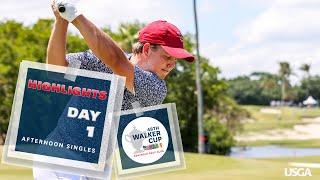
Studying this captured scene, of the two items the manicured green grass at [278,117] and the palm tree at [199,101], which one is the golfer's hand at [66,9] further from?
the manicured green grass at [278,117]

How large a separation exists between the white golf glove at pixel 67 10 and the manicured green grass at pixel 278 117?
123 m

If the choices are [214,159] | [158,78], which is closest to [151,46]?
[158,78]

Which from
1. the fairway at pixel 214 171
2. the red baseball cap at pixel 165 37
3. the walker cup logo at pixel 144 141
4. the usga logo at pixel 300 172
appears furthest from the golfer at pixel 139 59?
the usga logo at pixel 300 172

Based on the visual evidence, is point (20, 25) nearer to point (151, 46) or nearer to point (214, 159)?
point (214, 159)

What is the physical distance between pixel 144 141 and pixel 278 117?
479 ft

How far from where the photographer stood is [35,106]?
299cm

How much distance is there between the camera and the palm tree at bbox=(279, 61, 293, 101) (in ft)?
447

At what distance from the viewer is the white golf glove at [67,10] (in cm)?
285

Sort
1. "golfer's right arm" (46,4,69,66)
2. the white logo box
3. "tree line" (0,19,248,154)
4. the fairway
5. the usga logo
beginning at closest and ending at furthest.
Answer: "golfer's right arm" (46,4,69,66) → the white logo box → the fairway → the usga logo → "tree line" (0,19,248,154)

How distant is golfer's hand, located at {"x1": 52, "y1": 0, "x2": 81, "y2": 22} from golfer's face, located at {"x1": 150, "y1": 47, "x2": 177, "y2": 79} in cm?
68

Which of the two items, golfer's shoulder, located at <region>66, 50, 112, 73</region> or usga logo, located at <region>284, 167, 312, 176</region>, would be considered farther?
usga logo, located at <region>284, 167, 312, 176</region>

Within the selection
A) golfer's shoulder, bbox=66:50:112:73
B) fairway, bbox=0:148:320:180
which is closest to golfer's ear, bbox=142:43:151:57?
golfer's shoulder, bbox=66:50:112:73

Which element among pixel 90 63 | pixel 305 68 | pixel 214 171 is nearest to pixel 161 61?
pixel 90 63

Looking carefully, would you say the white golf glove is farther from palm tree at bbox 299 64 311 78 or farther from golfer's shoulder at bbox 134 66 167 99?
palm tree at bbox 299 64 311 78
